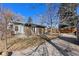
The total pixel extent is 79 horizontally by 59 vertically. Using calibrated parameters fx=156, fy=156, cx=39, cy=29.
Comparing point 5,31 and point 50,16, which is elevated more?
point 50,16

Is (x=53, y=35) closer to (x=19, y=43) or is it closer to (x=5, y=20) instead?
(x=19, y=43)

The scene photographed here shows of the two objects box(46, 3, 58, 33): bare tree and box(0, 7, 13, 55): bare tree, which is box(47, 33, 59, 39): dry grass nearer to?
box(46, 3, 58, 33): bare tree

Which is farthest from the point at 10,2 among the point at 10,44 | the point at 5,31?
the point at 10,44

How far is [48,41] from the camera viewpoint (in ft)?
5.79

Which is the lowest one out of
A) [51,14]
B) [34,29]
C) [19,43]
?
[19,43]

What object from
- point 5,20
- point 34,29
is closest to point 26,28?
point 34,29

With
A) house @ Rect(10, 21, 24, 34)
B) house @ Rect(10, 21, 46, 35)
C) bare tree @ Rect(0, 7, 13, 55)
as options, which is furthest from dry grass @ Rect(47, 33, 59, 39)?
bare tree @ Rect(0, 7, 13, 55)

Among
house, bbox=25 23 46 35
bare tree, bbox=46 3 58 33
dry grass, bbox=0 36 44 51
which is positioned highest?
bare tree, bbox=46 3 58 33

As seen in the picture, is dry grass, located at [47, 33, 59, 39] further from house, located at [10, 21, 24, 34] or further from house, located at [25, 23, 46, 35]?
house, located at [10, 21, 24, 34]

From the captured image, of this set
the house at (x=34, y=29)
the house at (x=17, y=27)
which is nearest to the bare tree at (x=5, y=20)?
the house at (x=17, y=27)

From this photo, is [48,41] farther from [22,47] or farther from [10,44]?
[10,44]

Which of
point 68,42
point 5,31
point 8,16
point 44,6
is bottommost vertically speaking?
point 68,42

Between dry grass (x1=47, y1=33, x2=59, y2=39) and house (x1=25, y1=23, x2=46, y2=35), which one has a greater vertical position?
house (x1=25, y1=23, x2=46, y2=35)

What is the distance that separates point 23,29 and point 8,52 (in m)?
0.31
